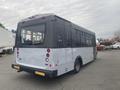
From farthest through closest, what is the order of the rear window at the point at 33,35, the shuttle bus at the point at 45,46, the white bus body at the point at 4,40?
the white bus body at the point at 4,40 < the rear window at the point at 33,35 < the shuttle bus at the point at 45,46

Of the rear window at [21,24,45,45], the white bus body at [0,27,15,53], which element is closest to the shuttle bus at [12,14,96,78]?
the rear window at [21,24,45,45]

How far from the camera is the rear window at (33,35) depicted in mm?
5398

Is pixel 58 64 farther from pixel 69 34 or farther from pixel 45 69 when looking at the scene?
pixel 69 34

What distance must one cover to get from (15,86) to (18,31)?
2543 mm

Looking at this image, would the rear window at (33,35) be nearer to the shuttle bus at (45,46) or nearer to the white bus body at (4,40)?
the shuttle bus at (45,46)

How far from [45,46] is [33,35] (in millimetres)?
907

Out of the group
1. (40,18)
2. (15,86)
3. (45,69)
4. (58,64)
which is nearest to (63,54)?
(58,64)

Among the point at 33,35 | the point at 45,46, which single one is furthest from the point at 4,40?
the point at 45,46

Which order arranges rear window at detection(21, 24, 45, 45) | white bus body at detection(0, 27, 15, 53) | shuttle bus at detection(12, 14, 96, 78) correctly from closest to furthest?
shuttle bus at detection(12, 14, 96, 78), rear window at detection(21, 24, 45, 45), white bus body at detection(0, 27, 15, 53)

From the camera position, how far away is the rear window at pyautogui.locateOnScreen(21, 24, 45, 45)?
213 inches

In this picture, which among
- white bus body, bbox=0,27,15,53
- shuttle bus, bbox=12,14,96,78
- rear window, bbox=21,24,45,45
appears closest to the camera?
shuttle bus, bbox=12,14,96,78

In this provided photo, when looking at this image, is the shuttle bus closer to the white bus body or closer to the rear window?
the rear window

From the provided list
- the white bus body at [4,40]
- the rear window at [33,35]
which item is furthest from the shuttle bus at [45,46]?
the white bus body at [4,40]

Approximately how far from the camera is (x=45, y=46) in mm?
5168
